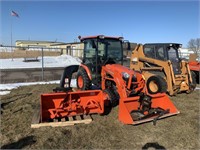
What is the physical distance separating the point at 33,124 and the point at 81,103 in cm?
149

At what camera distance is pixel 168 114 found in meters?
6.22

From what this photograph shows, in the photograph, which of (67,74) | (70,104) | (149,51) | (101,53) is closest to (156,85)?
(149,51)

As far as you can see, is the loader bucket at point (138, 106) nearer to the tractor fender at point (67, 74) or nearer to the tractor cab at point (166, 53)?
the tractor fender at point (67, 74)

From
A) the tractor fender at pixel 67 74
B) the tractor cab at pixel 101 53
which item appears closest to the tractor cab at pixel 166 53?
the tractor cab at pixel 101 53

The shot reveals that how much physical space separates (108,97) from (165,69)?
12.3ft

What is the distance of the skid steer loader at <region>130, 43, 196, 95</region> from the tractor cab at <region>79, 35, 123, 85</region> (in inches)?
77.1

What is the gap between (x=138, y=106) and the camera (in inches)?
248

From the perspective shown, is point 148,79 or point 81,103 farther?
point 148,79

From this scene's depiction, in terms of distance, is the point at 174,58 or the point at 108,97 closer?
the point at 108,97

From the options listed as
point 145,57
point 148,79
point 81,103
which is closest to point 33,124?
point 81,103

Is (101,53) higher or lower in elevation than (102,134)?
higher

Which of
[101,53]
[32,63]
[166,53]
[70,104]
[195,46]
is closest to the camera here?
[70,104]

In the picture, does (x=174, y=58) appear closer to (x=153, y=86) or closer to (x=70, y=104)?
(x=153, y=86)

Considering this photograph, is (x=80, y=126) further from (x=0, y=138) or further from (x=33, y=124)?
(x=0, y=138)
